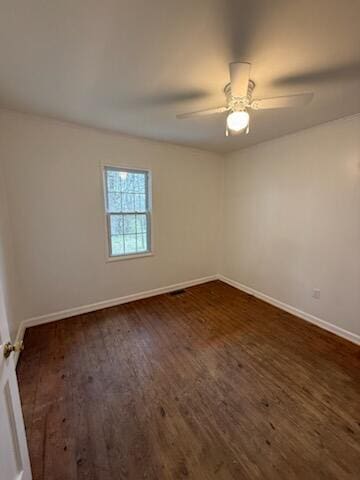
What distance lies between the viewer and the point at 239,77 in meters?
1.39

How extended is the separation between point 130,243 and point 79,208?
905 mm

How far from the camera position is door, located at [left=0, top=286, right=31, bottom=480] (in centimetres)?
85

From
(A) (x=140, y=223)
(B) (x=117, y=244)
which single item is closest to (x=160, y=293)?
(B) (x=117, y=244)

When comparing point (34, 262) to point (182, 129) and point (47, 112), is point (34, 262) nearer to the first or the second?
point (47, 112)

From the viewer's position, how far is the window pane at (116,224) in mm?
3117

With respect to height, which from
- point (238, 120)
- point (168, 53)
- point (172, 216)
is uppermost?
point (168, 53)

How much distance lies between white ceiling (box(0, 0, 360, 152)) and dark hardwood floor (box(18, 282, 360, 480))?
8.19 feet

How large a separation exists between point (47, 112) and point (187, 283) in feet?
10.4

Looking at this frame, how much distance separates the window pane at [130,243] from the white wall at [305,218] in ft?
6.18

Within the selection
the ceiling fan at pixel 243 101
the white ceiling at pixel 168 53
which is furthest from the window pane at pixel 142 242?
the ceiling fan at pixel 243 101

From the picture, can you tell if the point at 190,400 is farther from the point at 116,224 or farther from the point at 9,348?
the point at 116,224

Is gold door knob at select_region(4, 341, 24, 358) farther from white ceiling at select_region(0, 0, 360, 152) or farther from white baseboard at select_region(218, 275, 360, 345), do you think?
white baseboard at select_region(218, 275, 360, 345)

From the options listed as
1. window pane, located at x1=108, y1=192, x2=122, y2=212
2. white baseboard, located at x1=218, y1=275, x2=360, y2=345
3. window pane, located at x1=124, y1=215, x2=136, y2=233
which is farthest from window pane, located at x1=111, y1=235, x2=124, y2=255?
white baseboard, located at x1=218, y1=275, x2=360, y2=345

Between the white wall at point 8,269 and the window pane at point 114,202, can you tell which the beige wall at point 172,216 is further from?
the window pane at point 114,202
